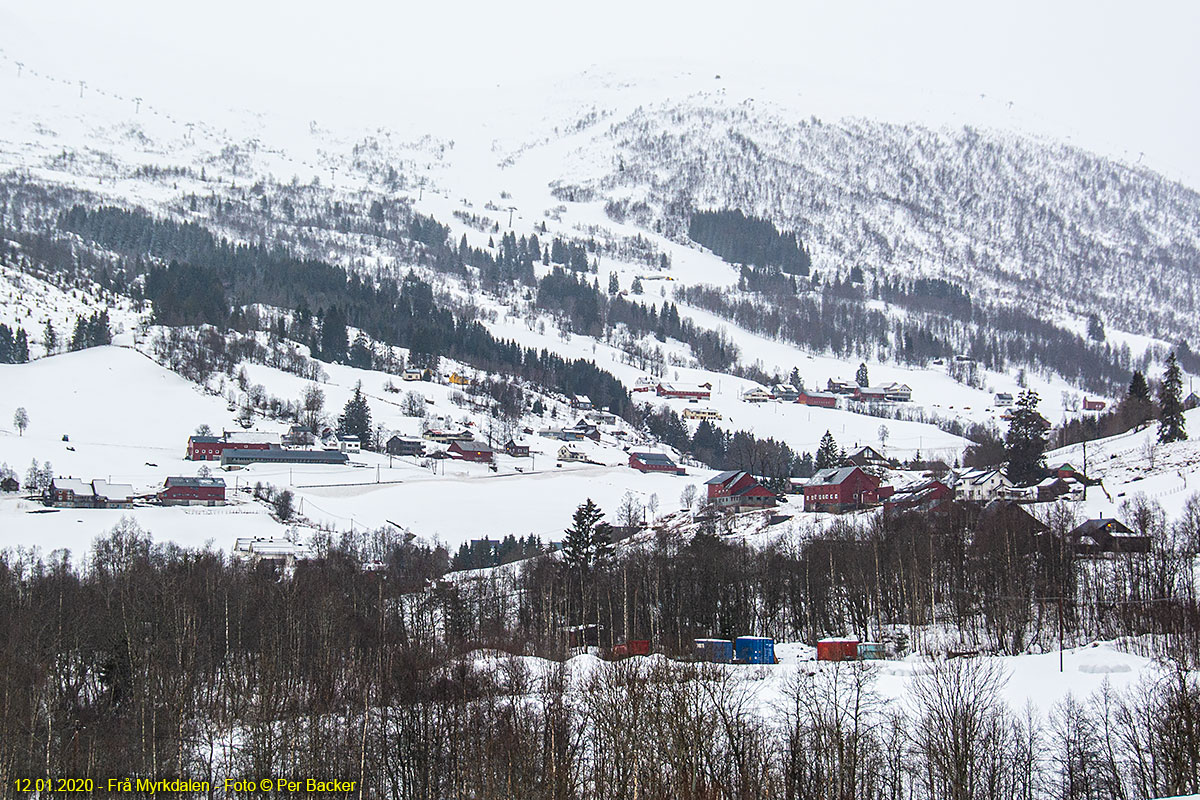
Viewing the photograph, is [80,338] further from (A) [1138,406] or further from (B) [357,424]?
(A) [1138,406]

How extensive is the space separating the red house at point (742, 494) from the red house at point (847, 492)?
7.73 meters

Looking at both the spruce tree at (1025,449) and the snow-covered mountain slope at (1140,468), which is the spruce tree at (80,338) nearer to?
the spruce tree at (1025,449)

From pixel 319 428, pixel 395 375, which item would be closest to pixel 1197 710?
pixel 319 428

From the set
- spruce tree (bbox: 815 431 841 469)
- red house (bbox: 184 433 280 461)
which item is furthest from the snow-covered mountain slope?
red house (bbox: 184 433 280 461)

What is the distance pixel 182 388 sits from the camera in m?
164

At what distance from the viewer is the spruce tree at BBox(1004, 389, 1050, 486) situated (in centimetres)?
11356

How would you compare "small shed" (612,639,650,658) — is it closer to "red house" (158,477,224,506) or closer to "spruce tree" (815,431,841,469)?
"red house" (158,477,224,506)

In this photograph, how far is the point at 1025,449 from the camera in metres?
115

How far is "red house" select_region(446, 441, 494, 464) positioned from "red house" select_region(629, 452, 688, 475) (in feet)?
61.9

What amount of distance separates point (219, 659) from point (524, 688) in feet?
71.8

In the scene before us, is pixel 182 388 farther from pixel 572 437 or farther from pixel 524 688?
pixel 524 688

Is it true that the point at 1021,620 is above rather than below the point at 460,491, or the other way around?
below

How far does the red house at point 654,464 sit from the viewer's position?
160m

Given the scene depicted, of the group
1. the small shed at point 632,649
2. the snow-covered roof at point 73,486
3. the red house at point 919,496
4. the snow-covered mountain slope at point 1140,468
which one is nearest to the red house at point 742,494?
the red house at point 919,496
